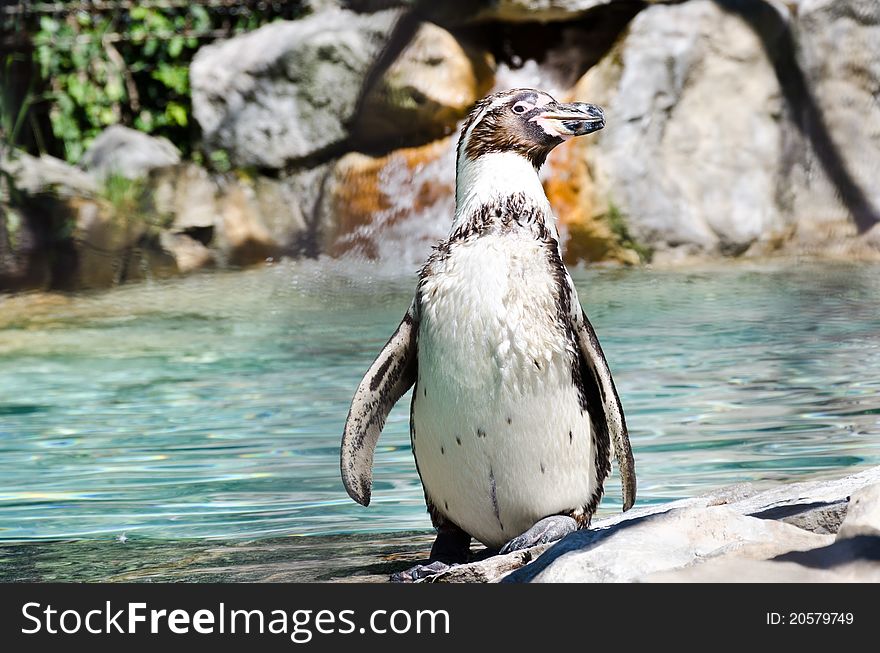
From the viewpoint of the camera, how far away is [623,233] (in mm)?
9820

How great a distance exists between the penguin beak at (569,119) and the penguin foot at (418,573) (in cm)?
108

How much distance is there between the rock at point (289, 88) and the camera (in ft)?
35.2

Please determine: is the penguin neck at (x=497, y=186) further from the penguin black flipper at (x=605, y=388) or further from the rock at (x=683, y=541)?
the rock at (x=683, y=541)

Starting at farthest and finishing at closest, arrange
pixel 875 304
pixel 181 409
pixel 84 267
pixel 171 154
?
pixel 171 154 → pixel 84 267 → pixel 875 304 → pixel 181 409

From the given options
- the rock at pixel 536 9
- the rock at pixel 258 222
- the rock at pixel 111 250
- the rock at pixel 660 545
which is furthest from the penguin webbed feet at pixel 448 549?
the rock at pixel 536 9

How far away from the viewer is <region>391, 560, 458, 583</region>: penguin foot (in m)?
2.90

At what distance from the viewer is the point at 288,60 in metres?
10.8

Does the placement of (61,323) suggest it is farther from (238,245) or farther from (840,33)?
(840,33)

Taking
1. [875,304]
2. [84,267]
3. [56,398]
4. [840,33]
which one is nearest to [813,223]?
[840,33]

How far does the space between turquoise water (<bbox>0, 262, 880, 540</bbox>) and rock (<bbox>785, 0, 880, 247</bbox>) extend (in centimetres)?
115

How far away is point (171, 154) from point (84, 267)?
8.22 ft
